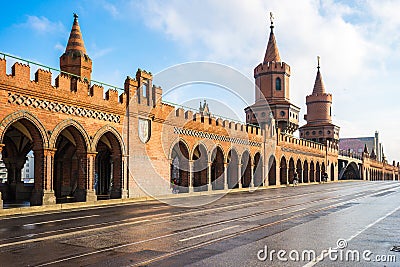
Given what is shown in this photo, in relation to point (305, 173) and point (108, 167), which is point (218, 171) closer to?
point (108, 167)

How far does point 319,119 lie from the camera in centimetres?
7781

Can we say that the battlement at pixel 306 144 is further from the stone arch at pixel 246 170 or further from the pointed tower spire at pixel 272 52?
the pointed tower spire at pixel 272 52

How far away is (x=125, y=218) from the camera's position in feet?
50.5

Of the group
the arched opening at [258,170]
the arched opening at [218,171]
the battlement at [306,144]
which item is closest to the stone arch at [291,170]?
the battlement at [306,144]

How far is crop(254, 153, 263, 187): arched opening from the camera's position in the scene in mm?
45844

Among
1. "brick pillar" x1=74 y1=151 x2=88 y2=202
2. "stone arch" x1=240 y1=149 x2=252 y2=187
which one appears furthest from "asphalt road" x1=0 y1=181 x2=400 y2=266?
"stone arch" x1=240 y1=149 x2=252 y2=187

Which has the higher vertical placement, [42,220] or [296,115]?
[296,115]

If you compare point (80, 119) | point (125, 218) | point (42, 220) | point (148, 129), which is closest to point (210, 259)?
point (125, 218)

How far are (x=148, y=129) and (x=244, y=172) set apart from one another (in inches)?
725

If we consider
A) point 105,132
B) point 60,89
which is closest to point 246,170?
point 105,132

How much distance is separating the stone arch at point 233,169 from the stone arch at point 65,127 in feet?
65.5

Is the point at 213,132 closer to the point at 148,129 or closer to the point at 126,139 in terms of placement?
the point at 148,129

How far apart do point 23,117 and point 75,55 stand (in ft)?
33.7

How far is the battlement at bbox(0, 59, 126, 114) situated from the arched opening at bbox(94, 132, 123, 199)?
2136mm
